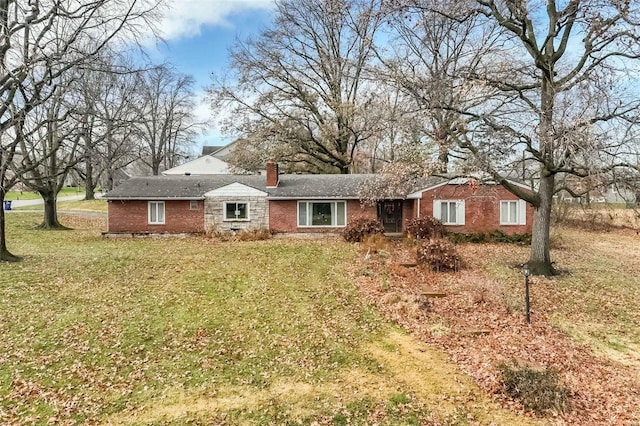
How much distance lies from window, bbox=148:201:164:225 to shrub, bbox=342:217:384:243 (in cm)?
1058

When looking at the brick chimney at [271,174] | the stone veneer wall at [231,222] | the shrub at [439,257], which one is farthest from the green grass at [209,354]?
the brick chimney at [271,174]

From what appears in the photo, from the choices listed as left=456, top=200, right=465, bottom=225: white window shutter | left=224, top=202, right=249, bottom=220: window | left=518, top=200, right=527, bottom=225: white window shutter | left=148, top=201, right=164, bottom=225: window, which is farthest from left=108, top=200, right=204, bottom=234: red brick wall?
left=518, top=200, right=527, bottom=225: white window shutter

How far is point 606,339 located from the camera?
8695mm

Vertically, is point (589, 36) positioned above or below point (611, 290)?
above

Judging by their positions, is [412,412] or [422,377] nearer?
[412,412]

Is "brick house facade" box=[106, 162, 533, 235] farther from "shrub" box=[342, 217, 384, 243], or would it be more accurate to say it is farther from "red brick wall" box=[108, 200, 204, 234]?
"shrub" box=[342, 217, 384, 243]

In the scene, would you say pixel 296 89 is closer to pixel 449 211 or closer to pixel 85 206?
pixel 449 211

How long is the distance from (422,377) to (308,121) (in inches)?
1052

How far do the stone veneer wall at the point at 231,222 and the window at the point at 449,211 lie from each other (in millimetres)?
9481

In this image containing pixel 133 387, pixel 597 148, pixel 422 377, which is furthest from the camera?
pixel 597 148

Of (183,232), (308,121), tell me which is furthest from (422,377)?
(308,121)

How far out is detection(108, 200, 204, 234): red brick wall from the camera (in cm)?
2270

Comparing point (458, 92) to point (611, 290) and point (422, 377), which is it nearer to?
point (611, 290)

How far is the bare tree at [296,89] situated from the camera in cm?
3006
